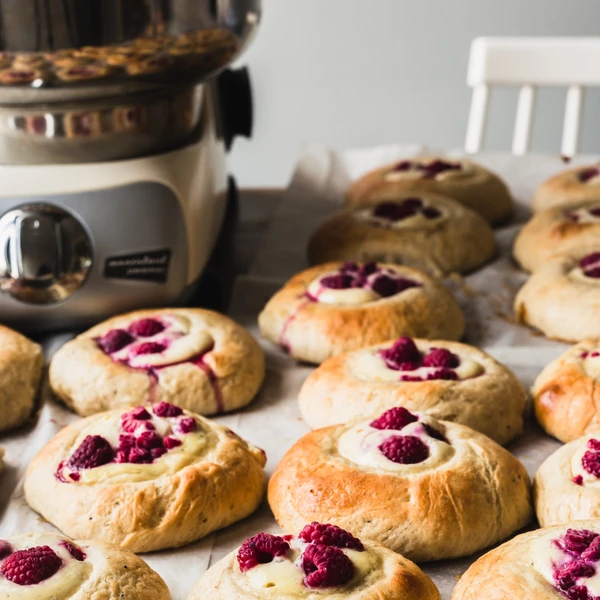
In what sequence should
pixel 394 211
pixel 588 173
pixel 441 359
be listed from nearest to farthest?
pixel 441 359
pixel 394 211
pixel 588 173

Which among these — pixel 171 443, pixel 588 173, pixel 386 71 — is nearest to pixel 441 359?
pixel 171 443

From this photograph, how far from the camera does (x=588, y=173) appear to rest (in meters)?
3.15

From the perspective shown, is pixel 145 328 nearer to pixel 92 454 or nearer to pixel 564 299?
pixel 92 454

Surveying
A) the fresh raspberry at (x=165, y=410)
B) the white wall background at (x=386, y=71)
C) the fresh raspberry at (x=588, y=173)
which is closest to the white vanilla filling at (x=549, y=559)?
the fresh raspberry at (x=165, y=410)

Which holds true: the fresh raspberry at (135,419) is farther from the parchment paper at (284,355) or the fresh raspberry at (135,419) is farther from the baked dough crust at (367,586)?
the baked dough crust at (367,586)

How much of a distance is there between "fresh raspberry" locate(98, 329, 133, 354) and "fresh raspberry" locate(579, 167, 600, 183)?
5.68ft

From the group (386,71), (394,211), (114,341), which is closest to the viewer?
(114,341)

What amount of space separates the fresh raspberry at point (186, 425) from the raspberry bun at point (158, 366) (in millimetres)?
228

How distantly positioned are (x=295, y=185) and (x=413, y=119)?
179cm

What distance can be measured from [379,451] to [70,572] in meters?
0.55

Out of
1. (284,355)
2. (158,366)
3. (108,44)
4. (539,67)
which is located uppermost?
(108,44)

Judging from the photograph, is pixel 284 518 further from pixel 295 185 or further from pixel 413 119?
pixel 413 119

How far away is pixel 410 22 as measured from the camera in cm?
474

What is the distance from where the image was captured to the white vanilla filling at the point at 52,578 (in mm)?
1271
